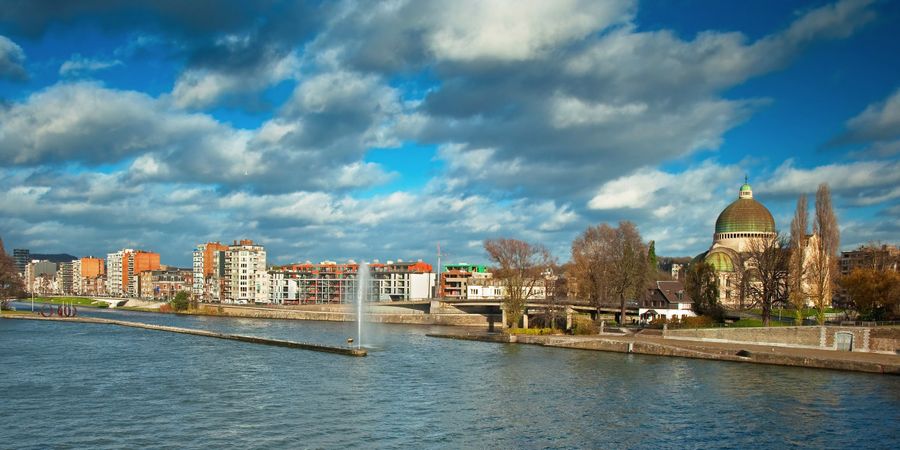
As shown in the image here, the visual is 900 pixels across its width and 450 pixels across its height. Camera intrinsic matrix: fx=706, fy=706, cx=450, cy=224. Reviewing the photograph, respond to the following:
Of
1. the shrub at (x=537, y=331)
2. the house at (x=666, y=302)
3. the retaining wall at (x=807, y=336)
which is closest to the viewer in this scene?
the retaining wall at (x=807, y=336)

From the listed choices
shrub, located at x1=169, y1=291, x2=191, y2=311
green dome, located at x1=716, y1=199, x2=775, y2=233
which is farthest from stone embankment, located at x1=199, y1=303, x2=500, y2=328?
green dome, located at x1=716, y1=199, x2=775, y2=233

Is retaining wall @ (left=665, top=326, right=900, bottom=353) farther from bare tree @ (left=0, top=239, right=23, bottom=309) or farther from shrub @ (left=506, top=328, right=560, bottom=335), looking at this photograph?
bare tree @ (left=0, top=239, right=23, bottom=309)

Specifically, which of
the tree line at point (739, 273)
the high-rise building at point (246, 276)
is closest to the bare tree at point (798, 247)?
the tree line at point (739, 273)

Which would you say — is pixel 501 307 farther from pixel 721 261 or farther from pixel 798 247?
pixel 721 261

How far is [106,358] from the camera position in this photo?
197 ft

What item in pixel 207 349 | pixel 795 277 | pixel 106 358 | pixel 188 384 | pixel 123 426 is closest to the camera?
pixel 123 426

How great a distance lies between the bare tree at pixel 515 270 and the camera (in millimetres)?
88250

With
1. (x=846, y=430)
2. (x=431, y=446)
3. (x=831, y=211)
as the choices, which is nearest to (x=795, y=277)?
(x=831, y=211)

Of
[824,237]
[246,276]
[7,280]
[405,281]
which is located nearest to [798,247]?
[824,237]

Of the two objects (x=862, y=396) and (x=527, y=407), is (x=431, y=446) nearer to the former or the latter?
(x=527, y=407)

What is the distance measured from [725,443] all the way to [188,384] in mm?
32375

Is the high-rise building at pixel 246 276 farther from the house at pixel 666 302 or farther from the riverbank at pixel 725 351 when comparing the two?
the riverbank at pixel 725 351

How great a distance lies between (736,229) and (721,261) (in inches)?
315

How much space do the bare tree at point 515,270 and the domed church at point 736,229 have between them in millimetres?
38752
